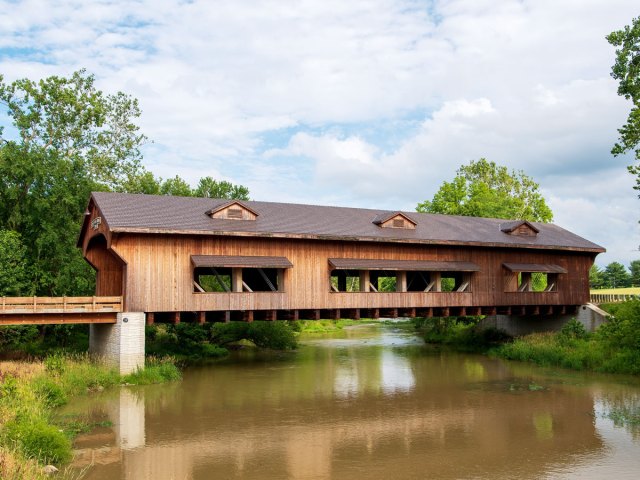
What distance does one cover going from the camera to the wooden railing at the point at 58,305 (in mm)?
21391

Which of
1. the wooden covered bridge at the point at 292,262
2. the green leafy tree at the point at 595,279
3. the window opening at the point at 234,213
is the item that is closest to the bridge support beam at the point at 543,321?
the wooden covered bridge at the point at 292,262

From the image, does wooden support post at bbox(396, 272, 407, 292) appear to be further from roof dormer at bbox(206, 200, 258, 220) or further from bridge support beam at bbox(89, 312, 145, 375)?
bridge support beam at bbox(89, 312, 145, 375)

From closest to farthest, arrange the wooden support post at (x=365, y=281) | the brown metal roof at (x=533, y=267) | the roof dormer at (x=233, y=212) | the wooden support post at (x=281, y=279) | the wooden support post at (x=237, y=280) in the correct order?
the wooden support post at (x=237, y=280), the roof dormer at (x=233, y=212), the wooden support post at (x=281, y=279), the wooden support post at (x=365, y=281), the brown metal roof at (x=533, y=267)

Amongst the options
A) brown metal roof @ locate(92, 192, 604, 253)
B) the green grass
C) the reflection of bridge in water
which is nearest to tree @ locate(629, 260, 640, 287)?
the green grass

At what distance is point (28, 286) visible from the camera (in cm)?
2873

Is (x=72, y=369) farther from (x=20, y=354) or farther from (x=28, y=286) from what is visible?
(x=28, y=286)

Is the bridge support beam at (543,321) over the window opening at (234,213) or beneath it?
beneath

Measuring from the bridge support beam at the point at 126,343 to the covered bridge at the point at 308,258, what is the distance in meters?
0.52

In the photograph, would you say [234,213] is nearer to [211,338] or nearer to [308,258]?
[308,258]

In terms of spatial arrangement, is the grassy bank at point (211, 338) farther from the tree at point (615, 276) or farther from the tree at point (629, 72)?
the tree at point (615, 276)

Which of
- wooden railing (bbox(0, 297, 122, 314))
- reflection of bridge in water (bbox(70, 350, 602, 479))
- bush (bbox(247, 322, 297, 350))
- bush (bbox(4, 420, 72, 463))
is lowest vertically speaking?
reflection of bridge in water (bbox(70, 350, 602, 479))

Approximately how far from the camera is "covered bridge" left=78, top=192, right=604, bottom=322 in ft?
78.3

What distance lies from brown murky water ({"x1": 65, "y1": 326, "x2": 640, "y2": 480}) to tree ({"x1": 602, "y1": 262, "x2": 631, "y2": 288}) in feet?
186

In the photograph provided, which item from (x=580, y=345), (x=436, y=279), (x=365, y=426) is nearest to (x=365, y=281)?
(x=436, y=279)
